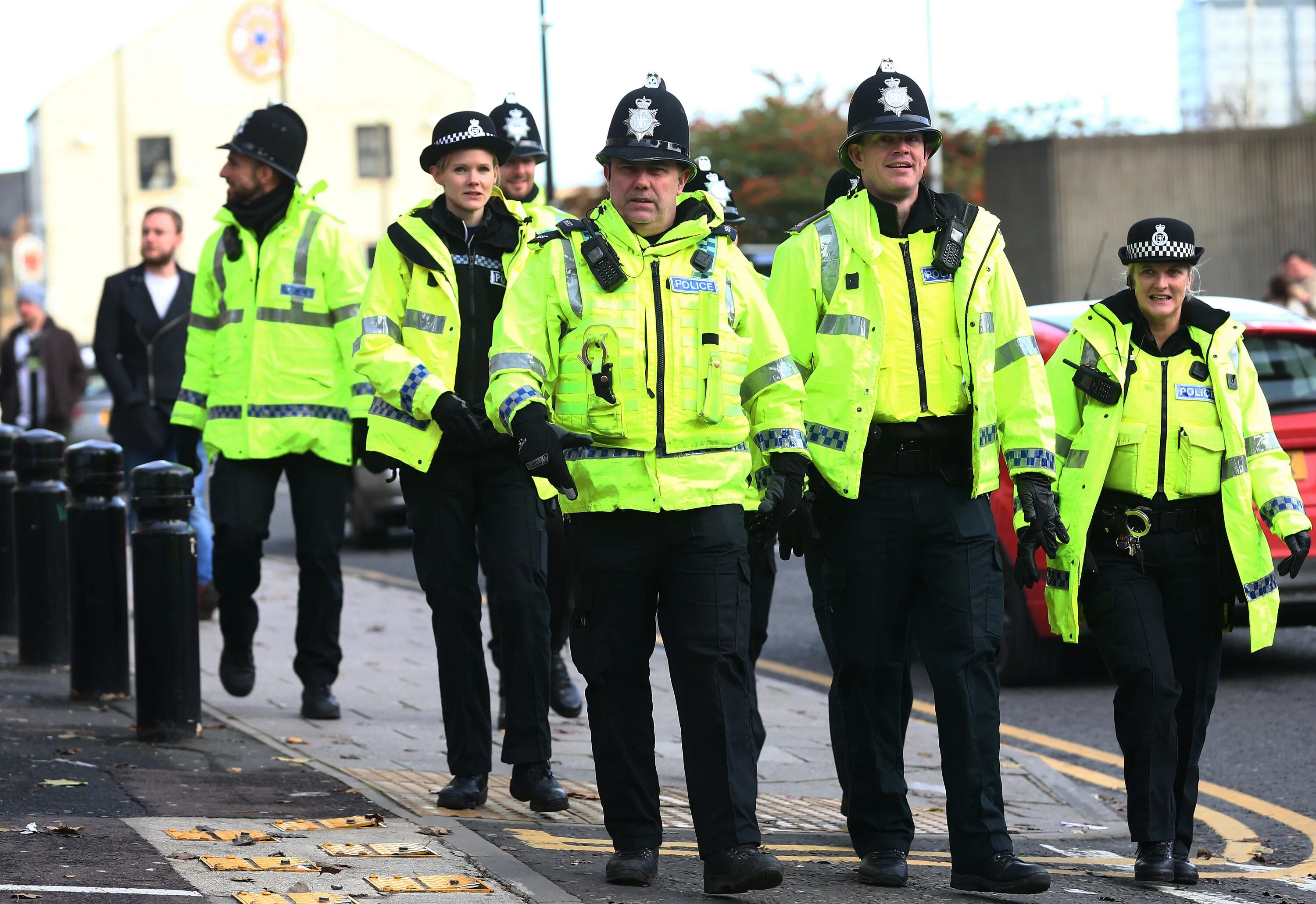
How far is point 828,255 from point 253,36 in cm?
5644

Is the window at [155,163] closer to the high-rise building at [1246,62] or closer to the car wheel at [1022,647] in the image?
the high-rise building at [1246,62]

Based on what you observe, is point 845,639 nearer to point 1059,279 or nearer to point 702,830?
point 702,830

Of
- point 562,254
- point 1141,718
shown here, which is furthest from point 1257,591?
point 562,254

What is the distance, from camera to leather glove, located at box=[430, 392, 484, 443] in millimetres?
5715

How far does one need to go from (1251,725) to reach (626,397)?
417 cm

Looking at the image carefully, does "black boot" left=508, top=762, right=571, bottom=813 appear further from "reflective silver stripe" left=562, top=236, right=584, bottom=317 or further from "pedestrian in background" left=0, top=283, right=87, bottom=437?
"pedestrian in background" left=0, top=283, right=87, bottom=437

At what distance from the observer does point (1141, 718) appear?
5.49 metres

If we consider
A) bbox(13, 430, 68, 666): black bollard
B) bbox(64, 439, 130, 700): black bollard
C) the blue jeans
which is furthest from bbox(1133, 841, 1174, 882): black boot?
the blue jeans

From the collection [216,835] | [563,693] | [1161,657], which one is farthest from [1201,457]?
[563,693]

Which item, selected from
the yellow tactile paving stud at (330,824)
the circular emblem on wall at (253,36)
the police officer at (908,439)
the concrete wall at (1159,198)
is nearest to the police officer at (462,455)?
the yellow tactile paving stud at (330,824)

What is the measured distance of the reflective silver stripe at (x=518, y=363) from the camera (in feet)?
16.0

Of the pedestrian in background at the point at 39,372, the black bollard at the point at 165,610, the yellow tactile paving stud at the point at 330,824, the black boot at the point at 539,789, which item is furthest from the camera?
the pedestrian in background at the point at 39,372

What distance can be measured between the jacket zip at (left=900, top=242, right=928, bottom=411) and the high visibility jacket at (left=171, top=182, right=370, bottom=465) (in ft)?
8.95

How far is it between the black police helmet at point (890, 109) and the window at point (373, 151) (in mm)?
55156
